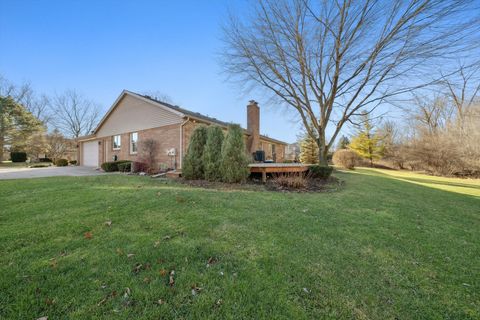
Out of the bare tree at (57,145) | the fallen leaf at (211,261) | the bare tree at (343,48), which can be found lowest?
the fallen leaf at (211,261)

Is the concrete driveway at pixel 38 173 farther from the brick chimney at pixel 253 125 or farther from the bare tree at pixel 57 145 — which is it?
the bare tree at pixel 57 145

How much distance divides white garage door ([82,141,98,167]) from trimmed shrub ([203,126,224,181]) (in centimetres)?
1456

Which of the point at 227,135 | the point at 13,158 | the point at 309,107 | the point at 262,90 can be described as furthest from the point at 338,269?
the point at 13,158

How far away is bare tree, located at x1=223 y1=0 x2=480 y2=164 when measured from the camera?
29.0 feet

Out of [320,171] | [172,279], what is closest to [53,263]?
[172,279]

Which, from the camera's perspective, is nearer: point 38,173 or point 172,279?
point 172,279

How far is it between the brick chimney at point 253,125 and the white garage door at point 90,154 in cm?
1364

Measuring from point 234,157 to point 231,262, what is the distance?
4.81 metres

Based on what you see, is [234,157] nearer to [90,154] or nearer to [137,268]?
[137,268]

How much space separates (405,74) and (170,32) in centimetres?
1294

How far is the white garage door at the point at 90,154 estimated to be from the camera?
1689 cm

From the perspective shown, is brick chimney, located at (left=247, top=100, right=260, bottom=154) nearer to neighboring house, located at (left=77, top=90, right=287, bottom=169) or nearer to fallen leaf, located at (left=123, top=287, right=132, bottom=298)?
neighboring house, located at (left=77, top=90, right=287, bottom=169)

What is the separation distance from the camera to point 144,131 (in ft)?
42.6

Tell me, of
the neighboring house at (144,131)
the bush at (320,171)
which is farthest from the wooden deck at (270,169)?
the neighboring house at (144,131)
